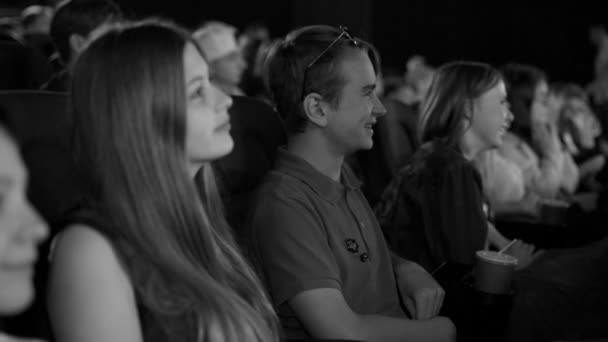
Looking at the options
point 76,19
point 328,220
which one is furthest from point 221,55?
point 328,220

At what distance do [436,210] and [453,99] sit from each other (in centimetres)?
38

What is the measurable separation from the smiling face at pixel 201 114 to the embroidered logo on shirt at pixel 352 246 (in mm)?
393

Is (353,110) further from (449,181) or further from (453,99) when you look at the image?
(453,99)

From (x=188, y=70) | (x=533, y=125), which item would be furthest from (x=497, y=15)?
(x=188, y=70)

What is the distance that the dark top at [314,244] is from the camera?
46.6 inches

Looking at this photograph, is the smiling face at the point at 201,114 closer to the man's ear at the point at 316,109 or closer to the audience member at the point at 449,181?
the man's ear at the point at 316,109

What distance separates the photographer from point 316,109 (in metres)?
1.34

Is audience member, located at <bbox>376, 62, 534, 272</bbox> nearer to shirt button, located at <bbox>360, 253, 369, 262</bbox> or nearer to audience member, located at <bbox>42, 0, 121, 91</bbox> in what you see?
shirt button, located at <bbox>360, 253, 369, 262</bbox>

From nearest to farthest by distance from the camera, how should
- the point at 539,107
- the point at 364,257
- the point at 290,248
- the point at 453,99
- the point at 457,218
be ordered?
the point at 290,248 < the point at 364,257 < the point at 457,218 < the point at 453,99 < the point at 539,107

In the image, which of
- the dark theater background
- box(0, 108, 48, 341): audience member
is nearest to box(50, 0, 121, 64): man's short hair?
box(0, 108, 48, 341): audience member

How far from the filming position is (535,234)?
6.95 feet

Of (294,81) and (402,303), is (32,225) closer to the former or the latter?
(294,81)

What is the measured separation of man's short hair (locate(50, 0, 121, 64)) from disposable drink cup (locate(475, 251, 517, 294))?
4.61 feet

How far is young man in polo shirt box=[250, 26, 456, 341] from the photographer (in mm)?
1176
